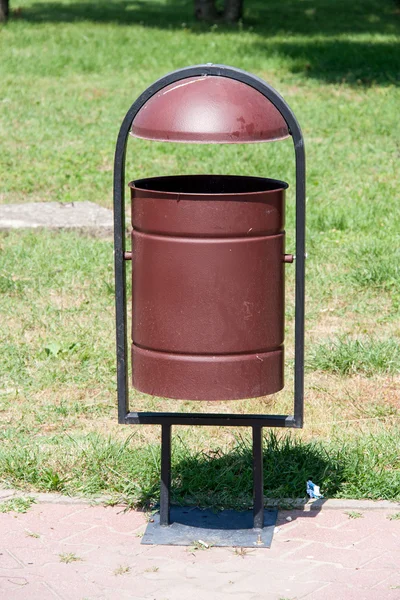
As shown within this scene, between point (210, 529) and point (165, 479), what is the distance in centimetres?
27

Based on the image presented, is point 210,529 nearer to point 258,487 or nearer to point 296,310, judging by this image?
point 258,487

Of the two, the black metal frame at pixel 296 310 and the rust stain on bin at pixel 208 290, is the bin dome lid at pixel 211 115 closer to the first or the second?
the black metal frame at pixel 296 310

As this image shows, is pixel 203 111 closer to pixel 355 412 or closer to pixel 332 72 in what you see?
pixel 355 412

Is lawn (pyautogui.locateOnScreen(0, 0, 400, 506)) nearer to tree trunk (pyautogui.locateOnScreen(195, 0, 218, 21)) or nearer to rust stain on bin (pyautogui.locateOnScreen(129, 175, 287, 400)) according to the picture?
rust stain on bin (pyautogui.locateOnScreen(129, 175, 287, 400))

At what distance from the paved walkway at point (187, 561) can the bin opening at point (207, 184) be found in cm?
134

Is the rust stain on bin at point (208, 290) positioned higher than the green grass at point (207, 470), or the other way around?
the rust stain on bin at point (208, 290)

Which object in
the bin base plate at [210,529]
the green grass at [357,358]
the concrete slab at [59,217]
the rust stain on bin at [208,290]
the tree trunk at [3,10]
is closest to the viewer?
the rust stain on bin at [208,290]

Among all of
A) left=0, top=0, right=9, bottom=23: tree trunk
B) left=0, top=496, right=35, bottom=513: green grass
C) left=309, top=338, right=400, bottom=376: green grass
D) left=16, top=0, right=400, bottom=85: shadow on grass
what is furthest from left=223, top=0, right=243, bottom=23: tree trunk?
left=0, top=496, right=35, bottom=513: green grass

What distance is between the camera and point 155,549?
157 inches

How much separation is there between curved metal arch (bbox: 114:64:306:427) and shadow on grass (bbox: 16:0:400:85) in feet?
41.7

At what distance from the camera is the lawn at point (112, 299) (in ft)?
15.0

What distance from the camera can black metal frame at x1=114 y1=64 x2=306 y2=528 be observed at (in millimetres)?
3852

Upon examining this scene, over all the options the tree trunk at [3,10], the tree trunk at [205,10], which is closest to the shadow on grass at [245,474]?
the tree trunk at [3,10]

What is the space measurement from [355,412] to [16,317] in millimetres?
2470
